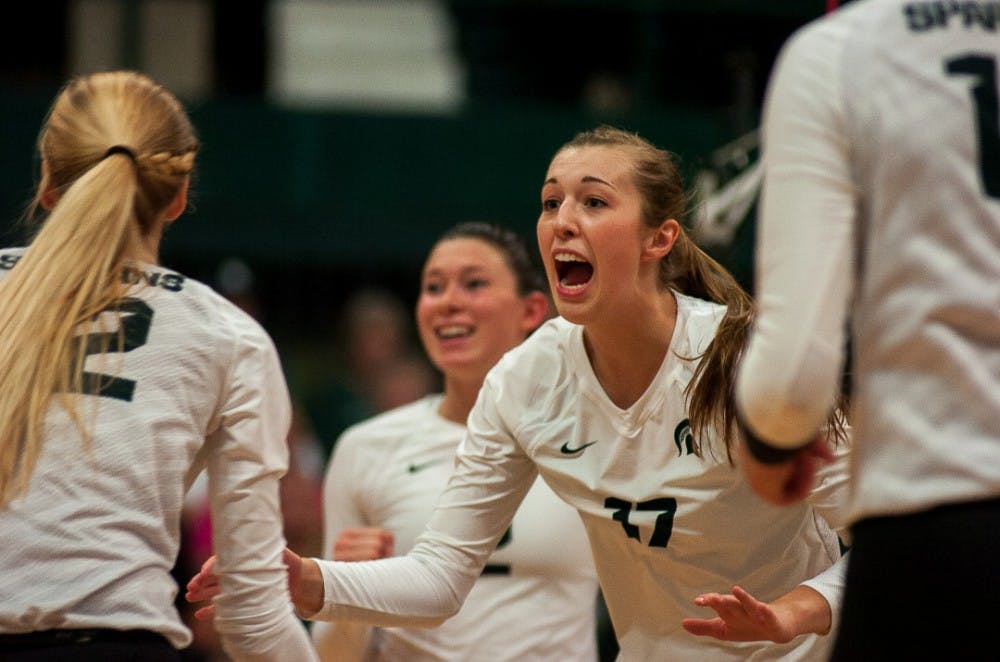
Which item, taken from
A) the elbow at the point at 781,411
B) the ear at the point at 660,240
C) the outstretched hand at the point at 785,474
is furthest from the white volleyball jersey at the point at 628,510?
the elbow at the point at 781,411

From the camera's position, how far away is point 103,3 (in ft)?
28.4

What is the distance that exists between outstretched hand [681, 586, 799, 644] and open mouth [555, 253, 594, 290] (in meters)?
0.76

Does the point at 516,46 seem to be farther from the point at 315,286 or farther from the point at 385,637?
the point at 385,637

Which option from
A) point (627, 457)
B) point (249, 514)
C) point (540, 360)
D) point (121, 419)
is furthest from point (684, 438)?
point (121, 419)

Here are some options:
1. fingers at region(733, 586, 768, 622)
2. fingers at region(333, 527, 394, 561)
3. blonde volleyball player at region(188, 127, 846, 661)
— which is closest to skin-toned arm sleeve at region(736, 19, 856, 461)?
fingers at region(733, 586, 768, 622)

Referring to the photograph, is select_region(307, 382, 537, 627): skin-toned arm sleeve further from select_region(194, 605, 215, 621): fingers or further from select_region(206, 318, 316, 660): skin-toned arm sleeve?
select_region(206, 318, 316, 660): skin-toned arm sleeve

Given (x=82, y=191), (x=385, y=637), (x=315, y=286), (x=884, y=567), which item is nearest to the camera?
(x=884, y=567)

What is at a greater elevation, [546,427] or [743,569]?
[546,427]

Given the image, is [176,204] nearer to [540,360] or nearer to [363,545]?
[540,360]

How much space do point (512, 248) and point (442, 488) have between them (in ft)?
2.50

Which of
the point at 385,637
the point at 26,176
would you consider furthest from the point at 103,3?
the point at 385,637

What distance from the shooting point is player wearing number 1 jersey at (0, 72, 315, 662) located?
7.24ft

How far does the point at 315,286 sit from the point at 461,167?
4.07ft

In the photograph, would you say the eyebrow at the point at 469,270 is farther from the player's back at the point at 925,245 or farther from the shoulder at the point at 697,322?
the player's back at the point at 925,245
